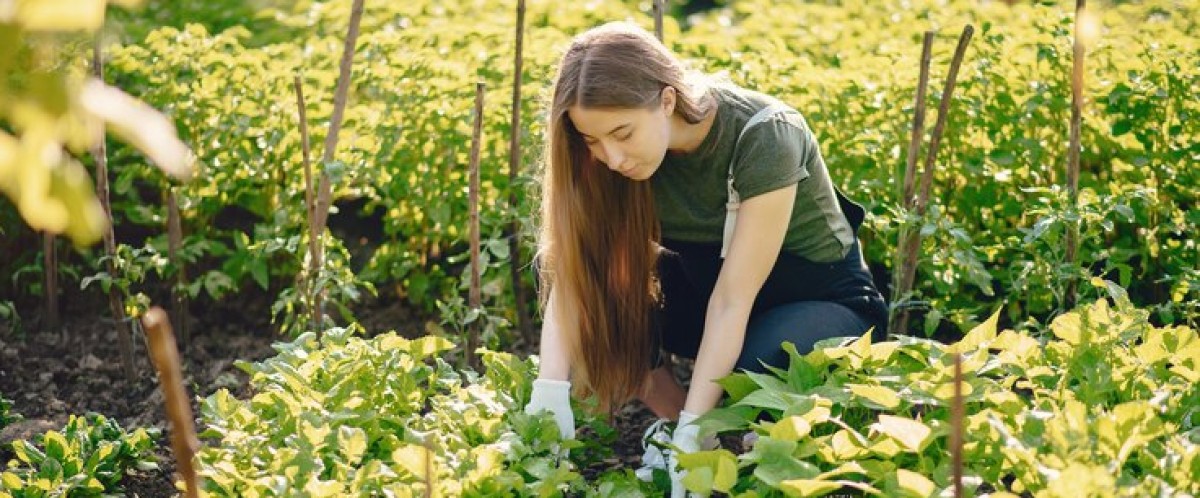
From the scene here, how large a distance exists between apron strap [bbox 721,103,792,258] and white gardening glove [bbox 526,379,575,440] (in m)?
0.42

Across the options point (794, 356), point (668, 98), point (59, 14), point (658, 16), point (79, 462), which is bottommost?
point (79, 462)

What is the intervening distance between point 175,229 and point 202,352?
41 cm

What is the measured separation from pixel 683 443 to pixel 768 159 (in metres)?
0.56

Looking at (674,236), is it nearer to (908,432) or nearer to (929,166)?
(929,166)

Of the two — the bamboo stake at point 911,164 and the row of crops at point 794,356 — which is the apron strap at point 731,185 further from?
the bamboo stake at point 911,164

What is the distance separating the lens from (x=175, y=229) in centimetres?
353

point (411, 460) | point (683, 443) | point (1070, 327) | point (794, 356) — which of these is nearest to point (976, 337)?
point (1070, 327)

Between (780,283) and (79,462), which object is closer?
(79,462)

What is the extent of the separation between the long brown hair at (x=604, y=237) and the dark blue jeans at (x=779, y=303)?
74 millimetres

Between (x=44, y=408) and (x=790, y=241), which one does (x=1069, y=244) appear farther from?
(x=44, y=408)

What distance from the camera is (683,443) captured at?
7.92 feet

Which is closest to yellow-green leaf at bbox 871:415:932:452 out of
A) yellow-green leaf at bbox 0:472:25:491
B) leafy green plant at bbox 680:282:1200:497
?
leafy green plant at bbox 680:282:1200:497

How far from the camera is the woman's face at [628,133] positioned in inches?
94.9

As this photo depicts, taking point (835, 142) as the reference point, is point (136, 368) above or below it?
below
